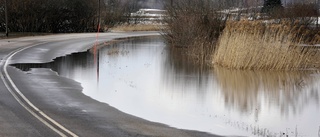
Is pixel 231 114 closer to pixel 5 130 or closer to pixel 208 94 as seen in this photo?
pixel 208 94

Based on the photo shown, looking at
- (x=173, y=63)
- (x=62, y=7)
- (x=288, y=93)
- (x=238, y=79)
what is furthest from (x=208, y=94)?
(x=62, y=7)

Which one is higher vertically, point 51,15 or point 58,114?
point 51,15

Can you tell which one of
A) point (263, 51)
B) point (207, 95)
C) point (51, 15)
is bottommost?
point (207, 95)

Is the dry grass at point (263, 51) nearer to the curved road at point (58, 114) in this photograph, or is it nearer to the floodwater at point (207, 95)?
the floodwater at point (207, 95)

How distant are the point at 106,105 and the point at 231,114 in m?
3.25

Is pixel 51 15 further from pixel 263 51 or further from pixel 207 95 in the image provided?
pixel 207 95

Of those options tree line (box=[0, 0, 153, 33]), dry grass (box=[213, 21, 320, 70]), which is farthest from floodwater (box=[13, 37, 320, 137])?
tree line (box=[0, 0, 153, 33])

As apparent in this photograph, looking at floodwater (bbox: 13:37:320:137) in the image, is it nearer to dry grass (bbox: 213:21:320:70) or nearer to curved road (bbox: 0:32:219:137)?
curved road (bbox: 0:32:219:137)

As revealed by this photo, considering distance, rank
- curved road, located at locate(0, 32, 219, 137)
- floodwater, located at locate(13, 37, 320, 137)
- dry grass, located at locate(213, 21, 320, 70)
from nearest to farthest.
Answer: curved road, located at locate(0, 32, 219, 137), floodwater, located at locate(13, 37, 320, 137), dry grass, located at locate(213, 21, 320, 70)

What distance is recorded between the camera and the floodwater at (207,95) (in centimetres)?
1227

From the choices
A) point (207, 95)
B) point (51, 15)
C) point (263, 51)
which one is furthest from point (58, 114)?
point (51, 15)

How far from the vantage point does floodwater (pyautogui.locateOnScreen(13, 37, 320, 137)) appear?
12266mm

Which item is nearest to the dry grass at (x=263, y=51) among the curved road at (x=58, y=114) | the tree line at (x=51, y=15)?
the curved road at (x=58, y=114)

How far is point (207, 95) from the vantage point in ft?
53.0
